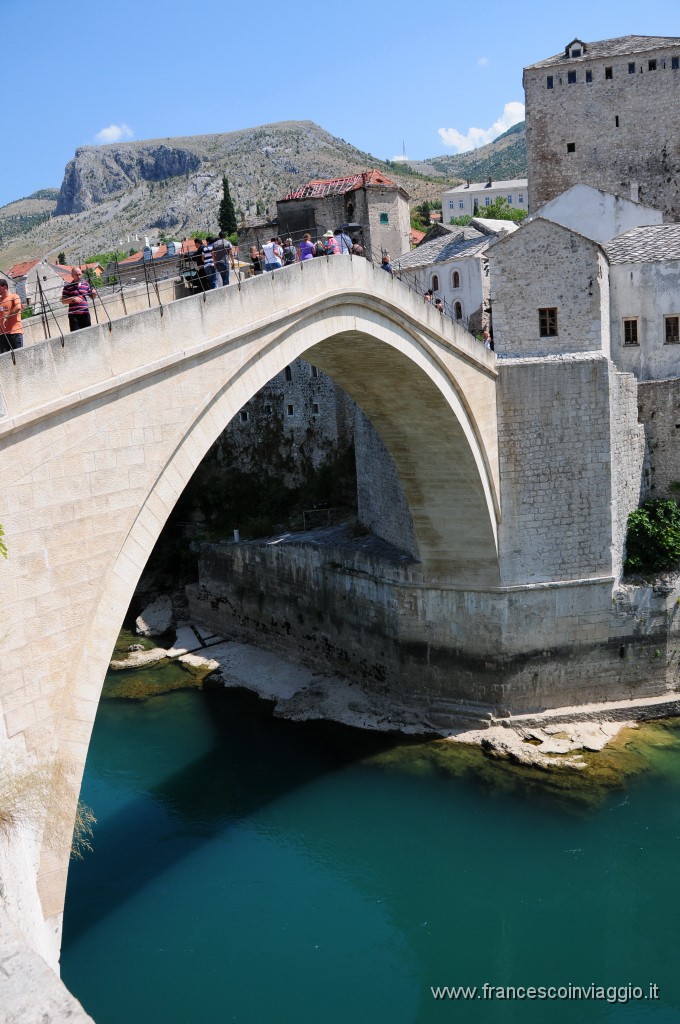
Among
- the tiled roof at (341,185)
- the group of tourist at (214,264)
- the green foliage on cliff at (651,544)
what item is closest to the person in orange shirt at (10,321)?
the group of tourist at (214,264)

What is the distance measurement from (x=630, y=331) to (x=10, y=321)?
11984mm

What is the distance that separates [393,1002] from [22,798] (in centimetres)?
615

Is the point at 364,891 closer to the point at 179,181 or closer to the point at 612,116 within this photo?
the point at 612,116

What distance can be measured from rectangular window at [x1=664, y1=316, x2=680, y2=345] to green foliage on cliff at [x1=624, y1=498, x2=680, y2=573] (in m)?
3.08

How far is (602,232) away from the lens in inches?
746

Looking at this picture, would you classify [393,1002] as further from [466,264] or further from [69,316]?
Result: [466,264]

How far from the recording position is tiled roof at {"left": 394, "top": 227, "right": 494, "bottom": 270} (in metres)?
21.4

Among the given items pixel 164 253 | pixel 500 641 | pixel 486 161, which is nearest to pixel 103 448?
pixel 500 641

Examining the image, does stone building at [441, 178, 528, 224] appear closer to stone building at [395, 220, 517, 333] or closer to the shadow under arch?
stone building at [395, 220, 517, 333]

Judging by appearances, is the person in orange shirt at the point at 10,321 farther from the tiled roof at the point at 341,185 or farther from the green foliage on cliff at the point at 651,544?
the tiled roof at the point at 341,185

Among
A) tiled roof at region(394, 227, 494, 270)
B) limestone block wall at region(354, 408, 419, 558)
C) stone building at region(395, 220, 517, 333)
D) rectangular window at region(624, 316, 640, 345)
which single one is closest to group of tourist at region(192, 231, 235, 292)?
limestone block wall at region(354, 408, 419, 558)

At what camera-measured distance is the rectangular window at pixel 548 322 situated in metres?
14.3

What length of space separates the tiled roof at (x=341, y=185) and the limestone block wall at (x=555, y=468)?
11.9 meters

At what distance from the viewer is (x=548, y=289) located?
1420 centimetres
